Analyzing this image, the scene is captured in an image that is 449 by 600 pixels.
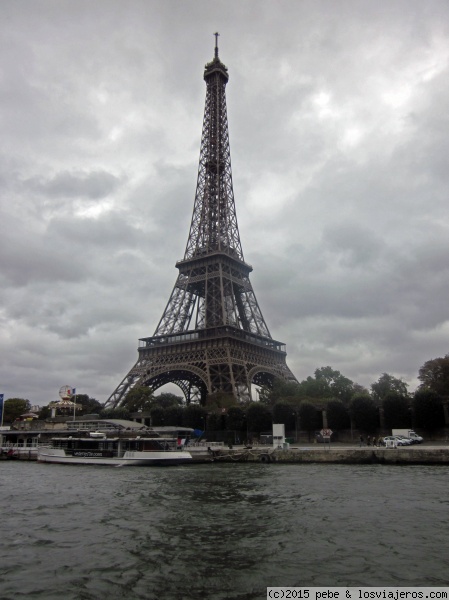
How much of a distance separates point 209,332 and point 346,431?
30122 millimetres

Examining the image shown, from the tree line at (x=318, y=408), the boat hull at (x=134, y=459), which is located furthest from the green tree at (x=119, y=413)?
the boat hull at (x=134, y=459)

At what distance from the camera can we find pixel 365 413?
66.2 m

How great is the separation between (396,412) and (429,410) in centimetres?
435

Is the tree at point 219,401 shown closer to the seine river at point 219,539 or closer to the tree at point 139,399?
the tree at point 139,399

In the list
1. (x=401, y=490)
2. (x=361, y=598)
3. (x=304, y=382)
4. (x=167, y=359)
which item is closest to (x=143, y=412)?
(x=167, y=359)

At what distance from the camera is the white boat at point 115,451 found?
50844 millimetres

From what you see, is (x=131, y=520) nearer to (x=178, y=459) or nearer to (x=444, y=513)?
(x=444, y=513)

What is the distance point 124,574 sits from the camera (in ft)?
43.7

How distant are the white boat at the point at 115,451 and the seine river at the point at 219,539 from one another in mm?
20010

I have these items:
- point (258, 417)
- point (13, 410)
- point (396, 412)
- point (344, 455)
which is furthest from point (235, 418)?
point (13, 410)

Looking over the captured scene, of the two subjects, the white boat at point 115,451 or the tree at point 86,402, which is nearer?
the white boat at point 115,451

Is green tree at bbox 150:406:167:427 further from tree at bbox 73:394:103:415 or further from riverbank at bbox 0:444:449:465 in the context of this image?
tree at bbox 73:394:103:415

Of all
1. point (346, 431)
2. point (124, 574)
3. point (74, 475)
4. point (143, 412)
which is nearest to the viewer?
point (124, 574)

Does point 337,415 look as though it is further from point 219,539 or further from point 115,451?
point 219,539
